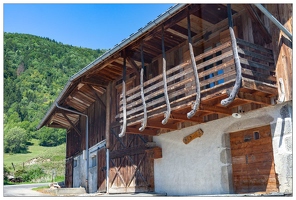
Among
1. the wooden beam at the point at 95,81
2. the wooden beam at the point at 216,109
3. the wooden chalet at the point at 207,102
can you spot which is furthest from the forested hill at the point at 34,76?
the wooden beam at the point at 216,109

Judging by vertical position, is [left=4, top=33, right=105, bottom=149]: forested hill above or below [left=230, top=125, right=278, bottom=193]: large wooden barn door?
above

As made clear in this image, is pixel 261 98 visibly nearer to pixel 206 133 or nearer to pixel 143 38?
pixel 206 133

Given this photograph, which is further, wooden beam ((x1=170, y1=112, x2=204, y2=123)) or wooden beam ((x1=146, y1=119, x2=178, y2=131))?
wooden beam ((x1=146, y1=119, x2=178, y2=131))

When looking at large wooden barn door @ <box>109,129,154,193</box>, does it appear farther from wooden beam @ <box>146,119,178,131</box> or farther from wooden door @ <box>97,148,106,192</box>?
wooden beam @ <box>146,119,178,131</box>

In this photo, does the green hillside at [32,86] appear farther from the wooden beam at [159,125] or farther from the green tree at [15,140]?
the wooden beam at [159,125]

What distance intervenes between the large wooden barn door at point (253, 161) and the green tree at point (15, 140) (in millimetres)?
45581

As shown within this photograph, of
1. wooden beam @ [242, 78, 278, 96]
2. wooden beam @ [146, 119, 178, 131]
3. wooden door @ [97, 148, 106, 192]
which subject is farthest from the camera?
wooden door @ [97, 148, 106, 192]

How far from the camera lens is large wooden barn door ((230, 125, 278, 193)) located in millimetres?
8062

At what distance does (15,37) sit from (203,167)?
2837 inches

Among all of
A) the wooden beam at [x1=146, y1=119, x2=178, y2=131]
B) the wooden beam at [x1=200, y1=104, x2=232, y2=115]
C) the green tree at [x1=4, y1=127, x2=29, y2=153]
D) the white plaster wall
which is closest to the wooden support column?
the white plaster wall

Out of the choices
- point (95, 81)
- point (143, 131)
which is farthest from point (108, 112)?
point (143, 131)

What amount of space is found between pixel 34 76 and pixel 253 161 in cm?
6072

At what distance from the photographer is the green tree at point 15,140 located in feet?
162

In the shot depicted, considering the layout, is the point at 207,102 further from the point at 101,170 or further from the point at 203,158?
the point at 101,170
